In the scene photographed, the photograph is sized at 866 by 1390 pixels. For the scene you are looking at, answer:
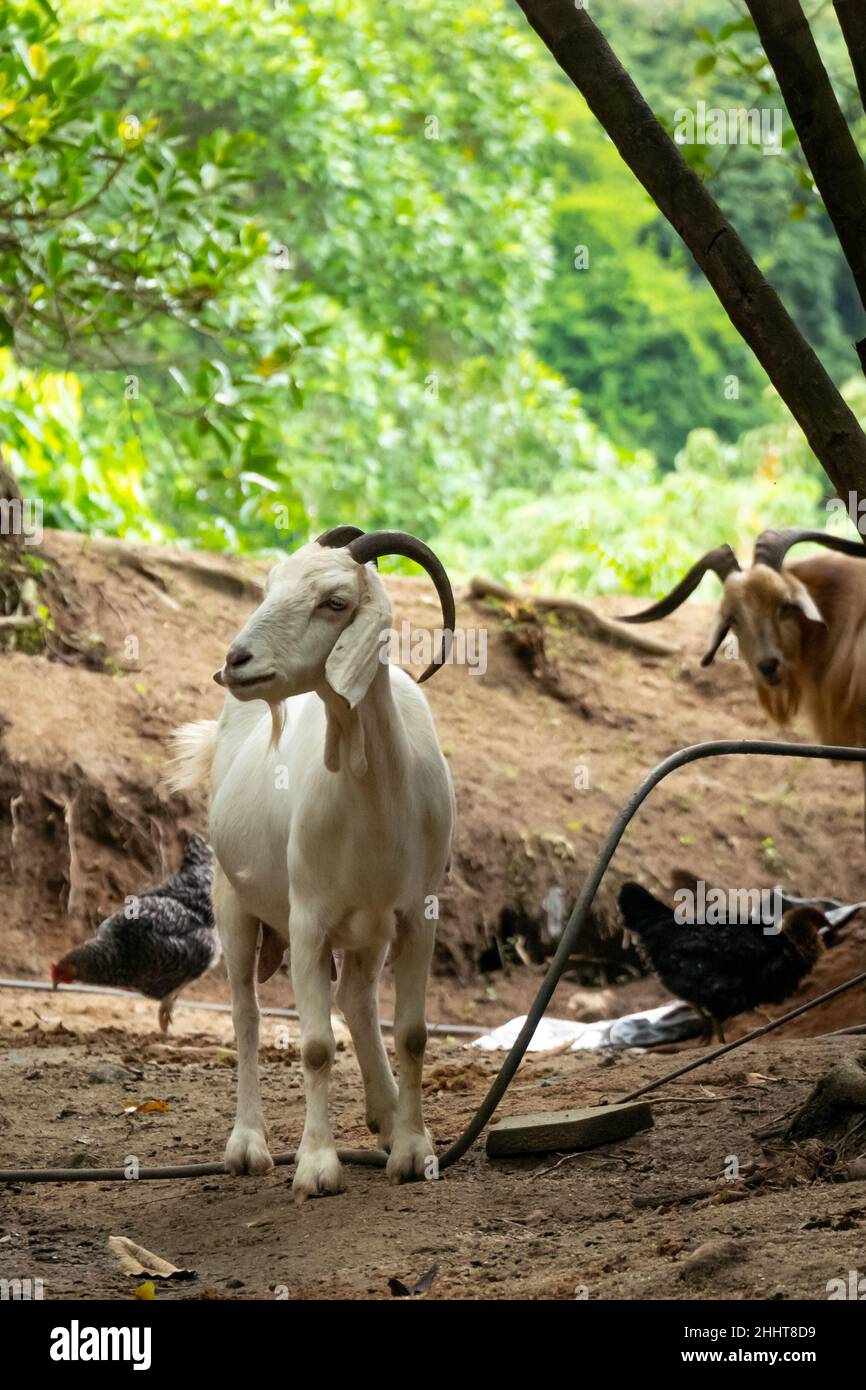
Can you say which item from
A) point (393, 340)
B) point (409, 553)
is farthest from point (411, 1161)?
point (393, 340)

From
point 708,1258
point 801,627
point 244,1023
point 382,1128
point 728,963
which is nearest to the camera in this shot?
point 708,1258

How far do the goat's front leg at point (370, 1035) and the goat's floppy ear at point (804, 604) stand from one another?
3.49 meters

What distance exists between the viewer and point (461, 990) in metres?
8.59

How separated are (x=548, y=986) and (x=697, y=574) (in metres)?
4.77

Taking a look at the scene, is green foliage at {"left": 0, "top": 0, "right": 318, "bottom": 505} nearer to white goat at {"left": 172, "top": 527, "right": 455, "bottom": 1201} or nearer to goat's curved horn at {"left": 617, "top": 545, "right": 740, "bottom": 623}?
goat's curved horn at {"left": 617, "top": 545, "right": 740, "bottom": 623}

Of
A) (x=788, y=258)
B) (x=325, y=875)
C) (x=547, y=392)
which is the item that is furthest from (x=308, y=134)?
(x=325, y=875)

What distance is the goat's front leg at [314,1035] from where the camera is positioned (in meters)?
4.32

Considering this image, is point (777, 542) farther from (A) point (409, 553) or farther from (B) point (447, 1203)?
(B) point (447, 1203)

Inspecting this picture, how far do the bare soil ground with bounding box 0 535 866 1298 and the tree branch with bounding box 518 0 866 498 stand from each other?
6.27 ft

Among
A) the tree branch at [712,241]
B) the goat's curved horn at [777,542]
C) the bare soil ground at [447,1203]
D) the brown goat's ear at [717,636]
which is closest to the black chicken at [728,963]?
the bare soil ground at [447,1203]

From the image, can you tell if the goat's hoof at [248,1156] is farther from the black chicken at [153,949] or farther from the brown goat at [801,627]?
the brown goat at [801,627]

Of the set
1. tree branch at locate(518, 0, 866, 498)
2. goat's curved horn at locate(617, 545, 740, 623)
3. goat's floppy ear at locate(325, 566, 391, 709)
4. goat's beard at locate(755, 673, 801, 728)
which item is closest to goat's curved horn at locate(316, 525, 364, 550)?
goat's floppy ear at locate(325, 566, 391, 709)

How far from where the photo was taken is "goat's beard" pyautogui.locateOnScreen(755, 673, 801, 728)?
26.6 feet

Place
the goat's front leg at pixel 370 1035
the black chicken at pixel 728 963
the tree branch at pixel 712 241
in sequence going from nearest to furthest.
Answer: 1. the tree branch at pixel 712 241
2. the goat's front leg at pixel 370 1035
3. the black chicken at pixel 728 963
